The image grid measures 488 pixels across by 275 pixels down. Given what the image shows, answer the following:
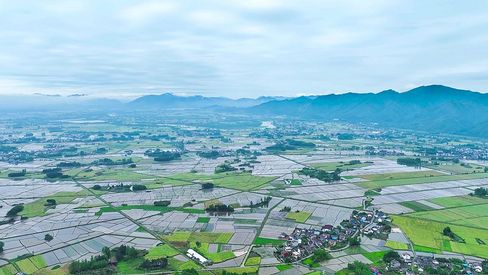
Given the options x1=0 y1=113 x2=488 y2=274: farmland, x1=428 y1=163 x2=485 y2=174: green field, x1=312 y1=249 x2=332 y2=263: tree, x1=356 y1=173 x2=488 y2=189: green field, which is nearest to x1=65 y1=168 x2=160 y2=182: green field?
x1=0 y1=113 x2=488 y2=274: farmland

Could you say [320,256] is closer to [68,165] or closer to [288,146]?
[68,165]

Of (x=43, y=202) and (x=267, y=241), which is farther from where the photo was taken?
(x=43, y=202)

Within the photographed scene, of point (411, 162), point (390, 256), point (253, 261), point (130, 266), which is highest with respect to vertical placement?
point (411, 162)

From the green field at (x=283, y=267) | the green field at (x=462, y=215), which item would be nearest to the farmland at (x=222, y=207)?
the green field at (x=283, y=267)

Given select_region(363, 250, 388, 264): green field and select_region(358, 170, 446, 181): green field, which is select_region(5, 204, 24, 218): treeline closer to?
select_region(363, 250, 388, 264): green field

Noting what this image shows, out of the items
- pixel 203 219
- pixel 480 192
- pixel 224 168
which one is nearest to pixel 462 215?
pixel 480 192

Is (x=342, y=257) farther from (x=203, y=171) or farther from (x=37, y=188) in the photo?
(x=37, y=188)

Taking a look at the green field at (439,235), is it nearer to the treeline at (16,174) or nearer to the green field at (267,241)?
the green field at (267,241)
